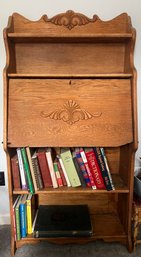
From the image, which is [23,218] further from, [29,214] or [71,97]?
[71,97]

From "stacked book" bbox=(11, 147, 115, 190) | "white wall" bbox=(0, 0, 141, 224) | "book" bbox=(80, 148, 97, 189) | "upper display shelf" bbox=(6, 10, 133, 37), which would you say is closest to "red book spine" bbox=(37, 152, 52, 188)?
"stacked book" bbox=(11, 147, 115, 190)

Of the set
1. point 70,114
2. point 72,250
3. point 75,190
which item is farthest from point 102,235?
point 70,114

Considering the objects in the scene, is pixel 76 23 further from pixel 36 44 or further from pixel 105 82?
pixel 105 82

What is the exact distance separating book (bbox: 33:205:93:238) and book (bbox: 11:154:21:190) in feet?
1.05

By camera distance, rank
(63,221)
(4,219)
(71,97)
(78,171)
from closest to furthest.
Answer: (71,97)
(78,171)
(63,221)
(4,219)

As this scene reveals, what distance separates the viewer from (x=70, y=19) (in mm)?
1328

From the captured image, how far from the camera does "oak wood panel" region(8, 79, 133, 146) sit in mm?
1180

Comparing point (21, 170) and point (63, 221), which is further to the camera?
point (63, 221)

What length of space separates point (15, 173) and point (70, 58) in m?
0.85

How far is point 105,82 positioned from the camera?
1.18 m

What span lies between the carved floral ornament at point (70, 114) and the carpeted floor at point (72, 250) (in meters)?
0.86

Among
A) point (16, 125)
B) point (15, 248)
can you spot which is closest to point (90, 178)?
point (16, 125)

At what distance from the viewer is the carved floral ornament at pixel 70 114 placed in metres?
1.19

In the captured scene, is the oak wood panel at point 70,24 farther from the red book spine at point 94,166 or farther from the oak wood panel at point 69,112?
the red book spine at point 94,166
